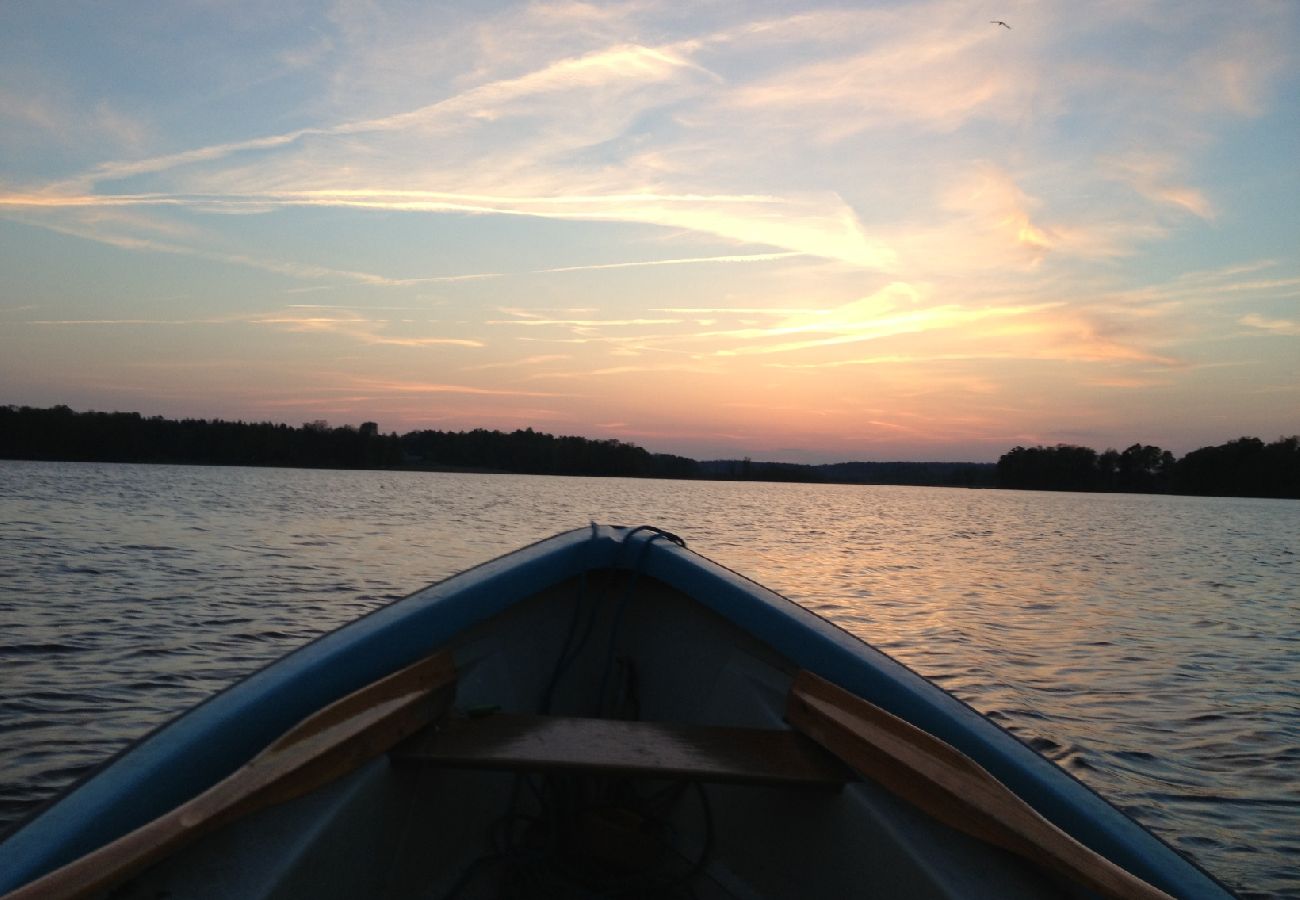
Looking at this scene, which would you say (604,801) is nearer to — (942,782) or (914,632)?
(942,782)

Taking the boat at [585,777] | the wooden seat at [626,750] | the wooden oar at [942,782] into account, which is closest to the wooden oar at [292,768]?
the boat at [585,777]

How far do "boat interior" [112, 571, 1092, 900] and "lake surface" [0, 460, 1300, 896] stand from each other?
11.0 ft

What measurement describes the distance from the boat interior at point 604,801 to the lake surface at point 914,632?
3341 mm

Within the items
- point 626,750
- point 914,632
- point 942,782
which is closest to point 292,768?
point 626,750

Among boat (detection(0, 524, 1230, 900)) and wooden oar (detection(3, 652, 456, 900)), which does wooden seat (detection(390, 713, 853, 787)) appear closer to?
boat (detection(0, 524, 1230, 900))

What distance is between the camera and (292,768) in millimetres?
1966

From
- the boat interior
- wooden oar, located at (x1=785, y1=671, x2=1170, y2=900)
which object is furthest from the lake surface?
wooden oar, located at (x1=785, y1=671, x2=1170, y2=900)

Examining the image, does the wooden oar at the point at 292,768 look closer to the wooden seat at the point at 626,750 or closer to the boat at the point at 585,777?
the boat at the point at 585,777

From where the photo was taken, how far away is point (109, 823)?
1.80m

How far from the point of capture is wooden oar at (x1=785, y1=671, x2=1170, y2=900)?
1.72 m

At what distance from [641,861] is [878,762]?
41.3 inches

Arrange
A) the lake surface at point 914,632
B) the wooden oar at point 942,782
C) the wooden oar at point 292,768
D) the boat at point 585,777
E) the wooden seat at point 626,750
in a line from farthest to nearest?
1. the lake surface at point 914,632
2. the wooden seat at point 626,750
3. the boat at point 585,777
4. the wooden oar at point 942,782
5. the wooden oar at point 292,768

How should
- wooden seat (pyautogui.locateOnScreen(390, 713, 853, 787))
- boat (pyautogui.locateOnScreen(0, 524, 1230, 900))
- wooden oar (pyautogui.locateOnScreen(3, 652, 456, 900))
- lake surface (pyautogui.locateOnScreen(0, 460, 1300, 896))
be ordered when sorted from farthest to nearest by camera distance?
lake surface (pyautogui.locateOnScreen(0, 460, 1300, 896)), wooden seat (pyautogui.locateOnScreen(390, 713, 853, 787)), boat (pyautogui.locateOnScreen(0, 524, 1230, 900)), wooden oar (pyautogui.locateOnScreen(3, 652, 456, 900))

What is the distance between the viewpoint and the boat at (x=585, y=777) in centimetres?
186
